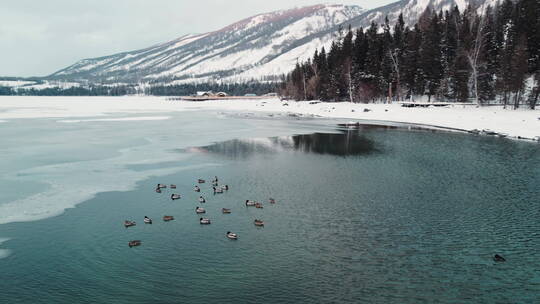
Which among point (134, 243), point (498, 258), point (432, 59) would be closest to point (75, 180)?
point (134, 243)

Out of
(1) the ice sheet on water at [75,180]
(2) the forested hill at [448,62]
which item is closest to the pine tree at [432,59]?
(2) the forested hill at [448,62]

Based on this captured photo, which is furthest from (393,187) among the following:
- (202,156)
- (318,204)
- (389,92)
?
(389,92)

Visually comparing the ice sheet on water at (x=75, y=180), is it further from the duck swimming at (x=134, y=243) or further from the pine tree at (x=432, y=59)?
the pine tree at (x=432, y=59)

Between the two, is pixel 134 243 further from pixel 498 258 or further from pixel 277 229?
pixel 498 258

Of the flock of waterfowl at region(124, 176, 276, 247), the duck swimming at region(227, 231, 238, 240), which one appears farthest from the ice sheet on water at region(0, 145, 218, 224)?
the duck swimming at region(227, 231, 238, 240)

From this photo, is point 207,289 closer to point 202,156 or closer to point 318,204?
point 318,204
